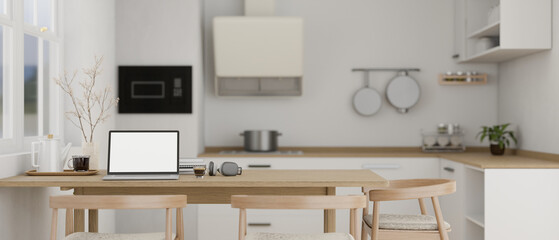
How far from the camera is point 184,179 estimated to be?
266 cm

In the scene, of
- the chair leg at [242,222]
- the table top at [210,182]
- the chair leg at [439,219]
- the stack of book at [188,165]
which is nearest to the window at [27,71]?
the table top at [210,182]

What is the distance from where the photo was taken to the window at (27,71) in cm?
309

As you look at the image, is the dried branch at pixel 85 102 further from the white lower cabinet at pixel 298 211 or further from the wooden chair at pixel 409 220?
the wooden chair at pixel 409 220

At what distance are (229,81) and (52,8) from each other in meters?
1.73

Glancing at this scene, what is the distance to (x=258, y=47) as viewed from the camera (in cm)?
471

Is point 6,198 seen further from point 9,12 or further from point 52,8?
point 52,8

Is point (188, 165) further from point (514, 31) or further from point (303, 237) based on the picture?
point (514, 31)

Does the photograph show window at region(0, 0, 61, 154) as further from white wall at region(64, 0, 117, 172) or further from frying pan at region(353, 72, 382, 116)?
frying pan at region(353, 72, 382, 116)

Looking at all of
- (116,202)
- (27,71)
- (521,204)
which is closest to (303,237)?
(116,202)

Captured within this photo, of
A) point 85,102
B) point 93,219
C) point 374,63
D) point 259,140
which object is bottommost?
point 93,219

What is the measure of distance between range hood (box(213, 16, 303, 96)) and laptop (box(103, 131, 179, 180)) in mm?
2016

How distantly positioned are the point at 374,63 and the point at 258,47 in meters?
1.12

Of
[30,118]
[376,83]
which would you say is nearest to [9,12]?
[30,118]

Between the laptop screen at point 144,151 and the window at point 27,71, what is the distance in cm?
73
